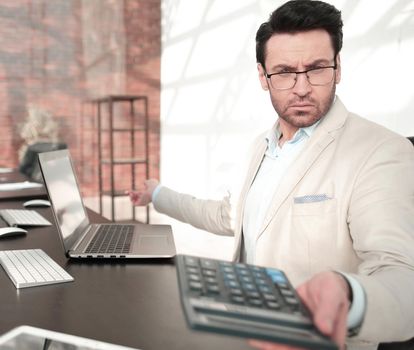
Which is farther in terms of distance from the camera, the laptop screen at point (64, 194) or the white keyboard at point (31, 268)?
the laptop screen at point (64, 194)

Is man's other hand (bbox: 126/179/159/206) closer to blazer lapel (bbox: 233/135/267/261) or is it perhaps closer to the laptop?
the laptop

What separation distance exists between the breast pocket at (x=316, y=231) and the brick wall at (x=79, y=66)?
5240 millimetres

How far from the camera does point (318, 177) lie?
133cm

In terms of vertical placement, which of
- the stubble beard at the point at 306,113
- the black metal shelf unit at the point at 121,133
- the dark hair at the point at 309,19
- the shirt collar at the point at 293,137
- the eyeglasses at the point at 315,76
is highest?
the dark hair at the point at 309,19

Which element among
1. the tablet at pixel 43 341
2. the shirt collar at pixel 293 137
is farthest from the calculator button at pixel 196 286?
the shirt collar at pixel 293 137

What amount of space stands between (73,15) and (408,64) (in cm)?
429

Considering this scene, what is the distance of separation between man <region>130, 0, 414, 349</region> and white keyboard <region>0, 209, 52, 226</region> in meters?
0.82

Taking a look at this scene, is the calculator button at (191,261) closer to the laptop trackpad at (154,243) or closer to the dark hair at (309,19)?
the laptop trackpad at (154,243)

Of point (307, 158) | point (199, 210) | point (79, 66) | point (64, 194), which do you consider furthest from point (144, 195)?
point (79, 66)

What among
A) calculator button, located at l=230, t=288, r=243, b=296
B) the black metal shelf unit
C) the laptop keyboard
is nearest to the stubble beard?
the laptop keyboard

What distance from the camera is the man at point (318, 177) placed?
1085 mm

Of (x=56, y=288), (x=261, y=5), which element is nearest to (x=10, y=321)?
(x=56, y=288)

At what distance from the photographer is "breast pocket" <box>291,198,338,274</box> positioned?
1270 mm

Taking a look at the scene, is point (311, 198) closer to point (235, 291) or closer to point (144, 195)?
point (235, 291)
